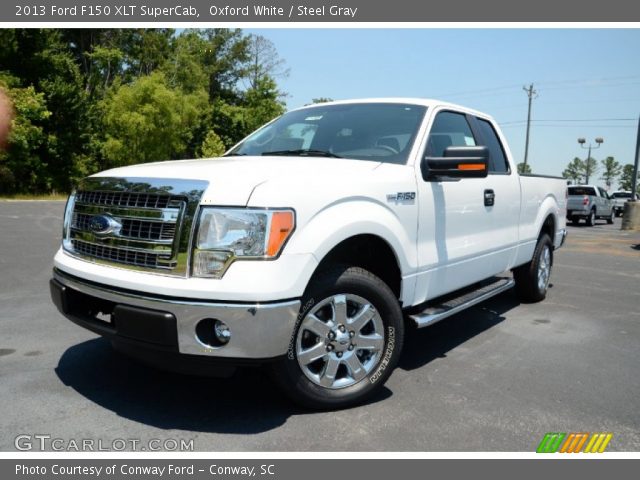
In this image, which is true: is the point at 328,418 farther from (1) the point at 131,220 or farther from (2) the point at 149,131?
(2) the point at 149,131

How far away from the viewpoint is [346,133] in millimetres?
3973

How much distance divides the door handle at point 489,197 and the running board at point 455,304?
74 centimetres

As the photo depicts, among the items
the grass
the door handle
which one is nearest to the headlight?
the door handle

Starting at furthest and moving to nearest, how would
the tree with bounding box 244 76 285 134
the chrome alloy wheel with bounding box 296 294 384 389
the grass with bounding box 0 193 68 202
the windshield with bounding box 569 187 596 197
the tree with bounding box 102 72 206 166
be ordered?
1. the tree with bounding box 244 76 285 134
2. the tree with bounding box 102 72 206 166
3. the grass with bounding box 0 193 68 202
4. the windshield with bounding box 569 187 596 197
5. the chrome alloy wheel with bounding box 296 294 384 389

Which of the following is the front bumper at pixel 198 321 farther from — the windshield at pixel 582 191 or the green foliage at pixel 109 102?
the green foliage at pixel 109 102

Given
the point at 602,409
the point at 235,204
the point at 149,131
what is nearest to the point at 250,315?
the point at 235,204

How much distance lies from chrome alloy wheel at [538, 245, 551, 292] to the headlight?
428 centimetres

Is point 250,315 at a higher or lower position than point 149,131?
Result: lower

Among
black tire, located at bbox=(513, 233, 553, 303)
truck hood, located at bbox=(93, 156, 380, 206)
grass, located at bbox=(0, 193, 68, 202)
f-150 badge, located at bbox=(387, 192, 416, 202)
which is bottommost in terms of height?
grass, located at bbox=(0, 193, 68, 202)

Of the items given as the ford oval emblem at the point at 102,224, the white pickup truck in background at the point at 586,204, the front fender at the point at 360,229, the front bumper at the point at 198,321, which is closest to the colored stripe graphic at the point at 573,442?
the front fender at the point at 360,229

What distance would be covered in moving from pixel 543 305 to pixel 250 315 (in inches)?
178

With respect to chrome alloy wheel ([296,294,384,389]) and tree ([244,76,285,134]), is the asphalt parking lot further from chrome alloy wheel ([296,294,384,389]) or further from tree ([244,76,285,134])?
tree ([244,76,285,134])

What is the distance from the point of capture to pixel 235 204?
259 cm

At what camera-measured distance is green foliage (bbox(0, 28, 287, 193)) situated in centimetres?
2941
